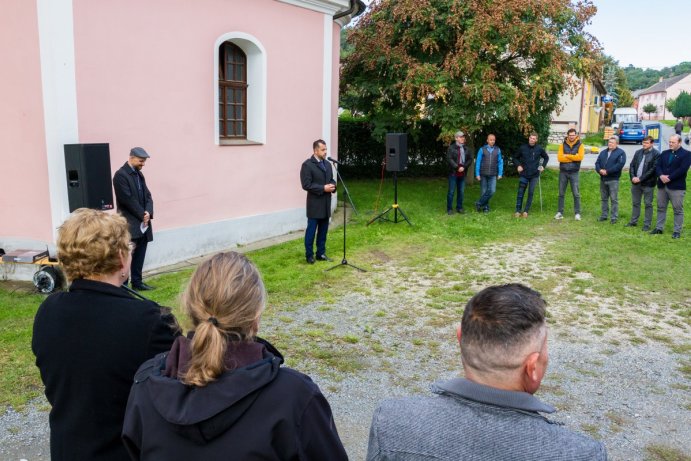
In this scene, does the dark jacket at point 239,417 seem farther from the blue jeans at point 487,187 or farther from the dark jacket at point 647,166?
the blue jeans at point 487,187

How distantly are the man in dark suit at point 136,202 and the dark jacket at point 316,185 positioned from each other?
2227mm

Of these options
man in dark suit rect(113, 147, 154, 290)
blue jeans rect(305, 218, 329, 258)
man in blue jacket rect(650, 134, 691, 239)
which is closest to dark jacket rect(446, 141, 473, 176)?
man in blue jacket rect(650, 134, 691, 239)

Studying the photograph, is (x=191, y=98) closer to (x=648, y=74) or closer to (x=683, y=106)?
(x=683, y=106)

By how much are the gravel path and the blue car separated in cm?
3259

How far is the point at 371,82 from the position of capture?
14.8 meters

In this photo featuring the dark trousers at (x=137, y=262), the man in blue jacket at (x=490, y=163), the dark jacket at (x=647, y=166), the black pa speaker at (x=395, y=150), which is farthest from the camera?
the man in blue jacket at (x=490, y=163)

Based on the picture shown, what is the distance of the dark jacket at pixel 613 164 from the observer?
38.6ft

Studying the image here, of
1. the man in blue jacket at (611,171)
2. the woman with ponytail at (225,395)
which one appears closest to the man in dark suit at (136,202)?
the woman with ponytail at (225,395)

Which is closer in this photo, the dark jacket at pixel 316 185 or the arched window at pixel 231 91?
the dark jacket at pixel 316 185

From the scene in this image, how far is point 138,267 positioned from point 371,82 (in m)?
8.88

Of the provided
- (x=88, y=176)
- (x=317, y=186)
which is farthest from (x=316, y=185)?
(x=88, y=176)

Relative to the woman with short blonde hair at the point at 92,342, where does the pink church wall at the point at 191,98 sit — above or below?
above

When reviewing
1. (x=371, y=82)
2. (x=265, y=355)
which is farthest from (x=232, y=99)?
(x=265, y=355)

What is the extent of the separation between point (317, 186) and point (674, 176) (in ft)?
20.9
